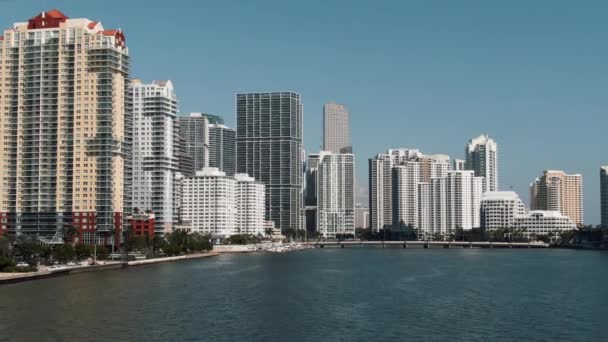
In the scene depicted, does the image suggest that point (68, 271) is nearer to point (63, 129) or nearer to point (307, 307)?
point (63, 129)

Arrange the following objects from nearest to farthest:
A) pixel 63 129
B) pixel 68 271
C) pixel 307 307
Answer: pixel 307 307, pixel 68 271, pixel 63 129

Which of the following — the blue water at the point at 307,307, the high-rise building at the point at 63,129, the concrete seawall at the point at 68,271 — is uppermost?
the high-rise building at the point at 63,129

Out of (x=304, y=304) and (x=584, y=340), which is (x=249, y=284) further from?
(x=584, y=340)

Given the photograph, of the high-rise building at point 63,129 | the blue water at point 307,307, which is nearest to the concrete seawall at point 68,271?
the blue water at point 307,307

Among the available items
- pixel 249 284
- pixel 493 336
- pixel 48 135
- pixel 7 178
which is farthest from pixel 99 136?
pixel 493 336

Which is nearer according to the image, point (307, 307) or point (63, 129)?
point (307, 307)

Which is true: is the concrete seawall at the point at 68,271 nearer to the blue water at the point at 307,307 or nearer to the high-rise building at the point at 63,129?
the blue water at the point at 307,307

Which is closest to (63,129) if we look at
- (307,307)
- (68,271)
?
(68,271)
